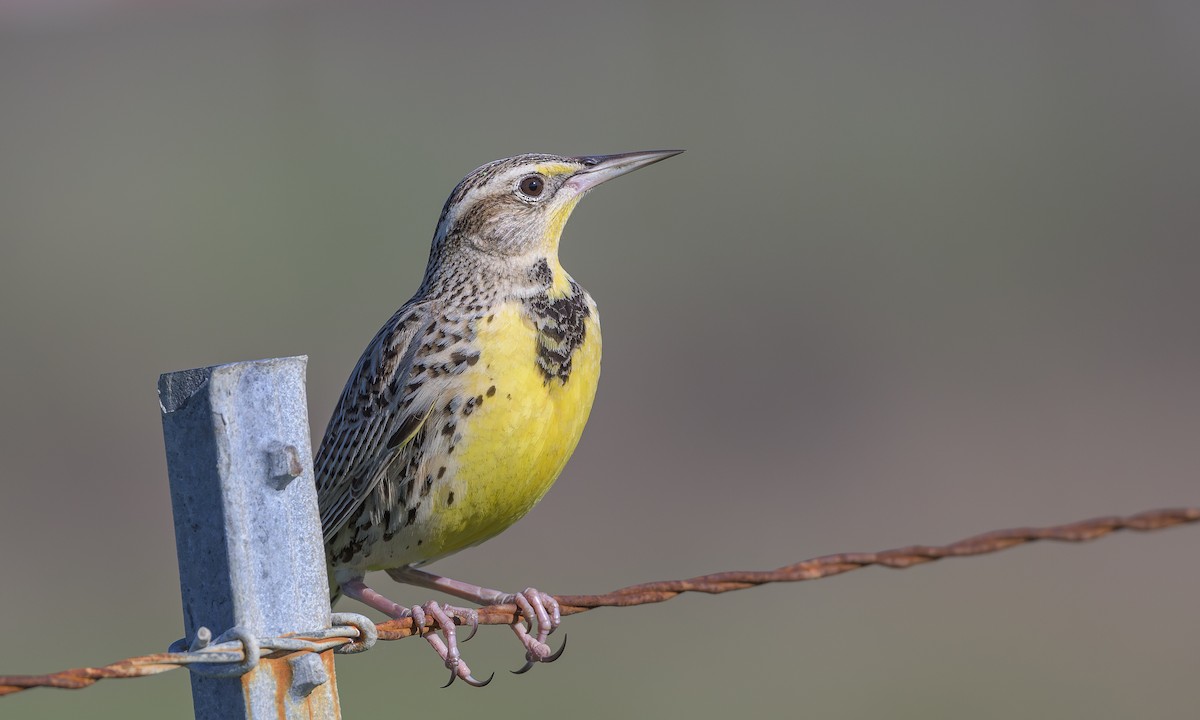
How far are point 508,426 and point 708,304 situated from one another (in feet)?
42.2

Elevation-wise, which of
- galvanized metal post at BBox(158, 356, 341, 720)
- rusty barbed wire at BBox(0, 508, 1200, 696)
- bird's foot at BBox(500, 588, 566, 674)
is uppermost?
galvanized metal post at BBox(158, 356, 341, 720)

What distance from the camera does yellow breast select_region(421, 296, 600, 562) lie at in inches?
142

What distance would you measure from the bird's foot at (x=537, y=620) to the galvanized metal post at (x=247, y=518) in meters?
1.15

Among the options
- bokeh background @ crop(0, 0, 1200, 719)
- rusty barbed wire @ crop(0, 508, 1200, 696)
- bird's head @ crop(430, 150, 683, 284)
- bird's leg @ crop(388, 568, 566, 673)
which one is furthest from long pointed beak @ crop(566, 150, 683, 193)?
bokeh background @ crop(0, 0, 1200, 719)

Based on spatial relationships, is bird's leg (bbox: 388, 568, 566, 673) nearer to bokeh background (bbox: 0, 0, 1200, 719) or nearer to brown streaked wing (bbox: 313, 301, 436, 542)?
brown streaked wing (bbox: 313, 301, 436, 542)

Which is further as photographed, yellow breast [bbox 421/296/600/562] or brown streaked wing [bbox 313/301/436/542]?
brown streaked wing [bbox 313/301/436/542]

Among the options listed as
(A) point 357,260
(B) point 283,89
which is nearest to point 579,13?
→ (B) point 283,89

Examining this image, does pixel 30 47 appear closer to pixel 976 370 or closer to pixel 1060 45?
pixel 1060 45

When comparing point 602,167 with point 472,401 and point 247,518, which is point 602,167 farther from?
point 247,518

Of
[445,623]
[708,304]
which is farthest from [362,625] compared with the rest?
[708,304]

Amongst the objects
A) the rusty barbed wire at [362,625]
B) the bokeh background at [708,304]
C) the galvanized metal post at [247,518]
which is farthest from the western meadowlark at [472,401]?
the bokeh background at [708,304]

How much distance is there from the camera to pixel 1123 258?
1708 cm

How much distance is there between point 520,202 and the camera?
4227 mm

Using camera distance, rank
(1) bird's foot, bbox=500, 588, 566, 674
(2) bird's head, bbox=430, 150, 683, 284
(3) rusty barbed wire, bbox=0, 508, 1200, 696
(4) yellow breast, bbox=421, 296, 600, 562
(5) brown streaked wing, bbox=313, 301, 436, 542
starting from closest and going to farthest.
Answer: (3) rusty barbed wire, bbox=0, 508, 1200, 696 < (1) bird's foot, bbox=500, 588, 566, 674 < (4) yellow breast, bbox=421, 296, 600, 562 < (5) brown streaked wing, bbox=313, 301, 436, 542 < (2) bird's head, bbox=430, 150, 683, 284
